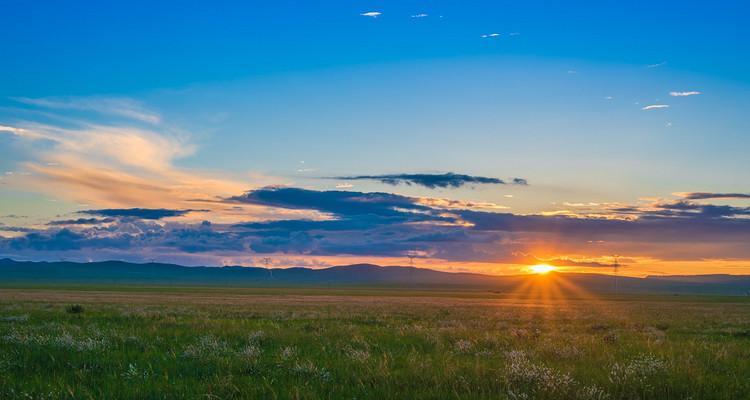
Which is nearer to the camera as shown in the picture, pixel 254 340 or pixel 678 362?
pixel 678 362

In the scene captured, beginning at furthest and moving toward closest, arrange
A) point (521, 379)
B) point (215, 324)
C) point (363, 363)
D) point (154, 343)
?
point (215, 324) → point (154, 343) → point (363, 363) → point (521, 379)

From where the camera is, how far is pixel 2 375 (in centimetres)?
866

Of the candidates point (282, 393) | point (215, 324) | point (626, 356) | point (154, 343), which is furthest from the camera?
point (215, 324)

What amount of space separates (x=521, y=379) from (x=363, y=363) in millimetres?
2954

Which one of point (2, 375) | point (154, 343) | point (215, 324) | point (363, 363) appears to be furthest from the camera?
point (215, 324)

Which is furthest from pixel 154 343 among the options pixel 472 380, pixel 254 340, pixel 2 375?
A: pixel 472 380

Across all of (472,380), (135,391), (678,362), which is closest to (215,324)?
(135,391)

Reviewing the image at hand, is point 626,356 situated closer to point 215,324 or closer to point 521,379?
point 521,379

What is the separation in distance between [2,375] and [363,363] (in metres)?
5.89

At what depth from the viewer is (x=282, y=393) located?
24.5 ft

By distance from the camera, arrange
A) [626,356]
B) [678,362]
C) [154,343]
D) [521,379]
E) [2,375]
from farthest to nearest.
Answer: [154,343], [626,356], [678,362], [2,375], [521,379]

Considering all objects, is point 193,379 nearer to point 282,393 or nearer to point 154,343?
point 282,393

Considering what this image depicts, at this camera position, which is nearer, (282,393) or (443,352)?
(282,393)

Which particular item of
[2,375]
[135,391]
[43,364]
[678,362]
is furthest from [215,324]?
[678,362]
